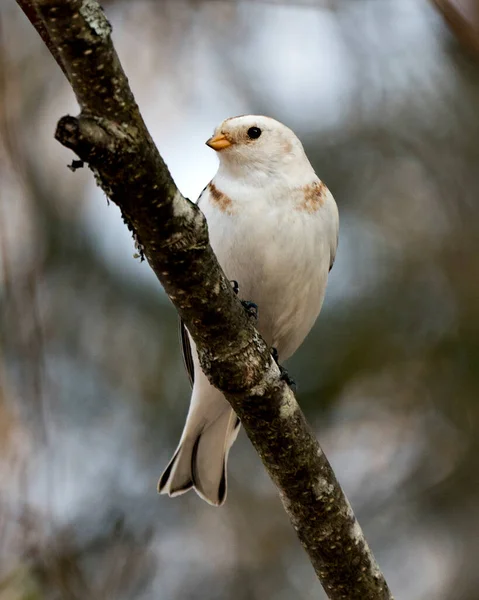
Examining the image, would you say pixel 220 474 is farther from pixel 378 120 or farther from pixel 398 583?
pixel 378 120

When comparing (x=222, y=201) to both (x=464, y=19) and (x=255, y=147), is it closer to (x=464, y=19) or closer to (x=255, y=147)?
(x=255, y=147)

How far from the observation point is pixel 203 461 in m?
4.53

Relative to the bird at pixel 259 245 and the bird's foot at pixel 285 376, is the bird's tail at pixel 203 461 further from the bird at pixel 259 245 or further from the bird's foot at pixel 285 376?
the bird's foot at pixel 285 376

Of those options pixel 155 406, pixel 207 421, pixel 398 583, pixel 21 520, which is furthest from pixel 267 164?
pixel 398 583

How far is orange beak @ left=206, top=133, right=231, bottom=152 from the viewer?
4234mm

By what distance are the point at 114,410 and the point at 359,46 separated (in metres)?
3.25

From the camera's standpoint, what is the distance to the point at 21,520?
4.47m

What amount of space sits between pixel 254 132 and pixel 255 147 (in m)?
0.13

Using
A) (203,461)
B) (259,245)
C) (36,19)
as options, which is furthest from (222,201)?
(36,19)

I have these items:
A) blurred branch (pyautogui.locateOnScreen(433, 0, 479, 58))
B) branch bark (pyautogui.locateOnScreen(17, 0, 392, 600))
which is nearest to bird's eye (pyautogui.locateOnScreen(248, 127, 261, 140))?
branch bark (pyautogui.locateOnScreen(17, 0, 392, 600))

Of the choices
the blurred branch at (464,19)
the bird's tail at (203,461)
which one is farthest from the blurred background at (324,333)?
the blurred branch at (464,19)

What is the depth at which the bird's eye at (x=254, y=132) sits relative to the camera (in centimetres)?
436

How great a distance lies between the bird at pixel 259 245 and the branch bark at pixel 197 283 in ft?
3.60

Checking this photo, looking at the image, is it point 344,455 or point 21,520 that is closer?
point 21,520
